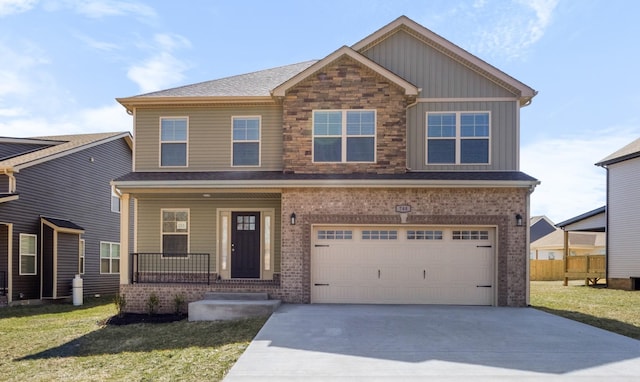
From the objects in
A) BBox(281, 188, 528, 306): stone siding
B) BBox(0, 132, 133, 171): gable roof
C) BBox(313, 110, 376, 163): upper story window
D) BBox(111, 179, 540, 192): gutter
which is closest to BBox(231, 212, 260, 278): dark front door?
BBox(281, 188, 528, 306): stone siding

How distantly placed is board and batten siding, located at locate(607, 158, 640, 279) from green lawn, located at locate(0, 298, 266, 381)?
1628 cm

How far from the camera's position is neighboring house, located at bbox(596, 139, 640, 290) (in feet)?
63.2

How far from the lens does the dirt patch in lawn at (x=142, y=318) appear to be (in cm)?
1148

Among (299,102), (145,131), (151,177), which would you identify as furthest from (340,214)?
(145,131)

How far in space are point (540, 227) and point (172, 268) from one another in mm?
37935

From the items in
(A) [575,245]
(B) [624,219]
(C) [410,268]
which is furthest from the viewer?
(A) [575,245]

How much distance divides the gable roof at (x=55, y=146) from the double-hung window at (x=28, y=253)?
2.38 m

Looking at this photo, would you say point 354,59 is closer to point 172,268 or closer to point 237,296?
point 237,296

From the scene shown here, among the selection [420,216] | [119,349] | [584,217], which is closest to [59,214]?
[119,349]

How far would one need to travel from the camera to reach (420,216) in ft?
40.8

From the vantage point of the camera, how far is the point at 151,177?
1324 cm

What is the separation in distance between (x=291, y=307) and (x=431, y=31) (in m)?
8.21

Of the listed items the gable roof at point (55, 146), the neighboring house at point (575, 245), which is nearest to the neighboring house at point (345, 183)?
the gable roof at point (55, 146)

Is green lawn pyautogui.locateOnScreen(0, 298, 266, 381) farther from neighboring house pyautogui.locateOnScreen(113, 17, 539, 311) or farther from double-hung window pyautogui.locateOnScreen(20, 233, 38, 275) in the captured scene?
double-hung window pyautogui.locateOnScreen(20, 233, 38, 275)
